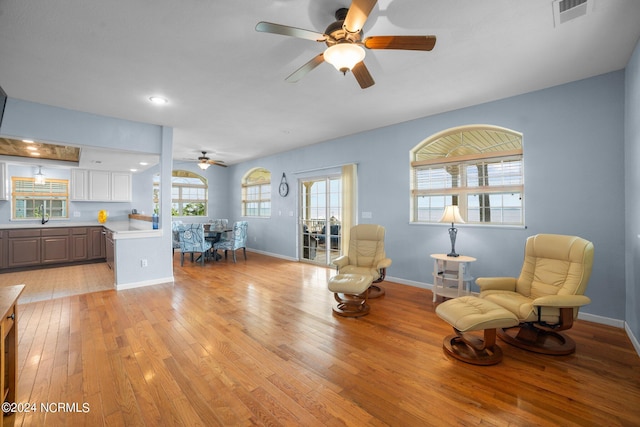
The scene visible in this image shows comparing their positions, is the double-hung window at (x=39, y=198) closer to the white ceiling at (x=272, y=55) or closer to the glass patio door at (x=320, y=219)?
the white ceiling at (x=272, y=55)

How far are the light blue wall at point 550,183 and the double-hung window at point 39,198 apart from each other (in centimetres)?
738

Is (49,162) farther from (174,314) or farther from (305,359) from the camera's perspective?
(305,359)

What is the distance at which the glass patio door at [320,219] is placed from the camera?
19.8 ft

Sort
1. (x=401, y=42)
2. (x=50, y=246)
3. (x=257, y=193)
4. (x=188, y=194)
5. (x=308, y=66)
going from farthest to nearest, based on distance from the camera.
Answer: (x=188, y=194)
(x=257, y=193)
(x=50, y=246)
(x=308, y=66)
(x=401, y=42)

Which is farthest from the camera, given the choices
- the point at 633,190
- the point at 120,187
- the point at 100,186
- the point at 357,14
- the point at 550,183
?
the point at 120,187

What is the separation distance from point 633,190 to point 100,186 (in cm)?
933

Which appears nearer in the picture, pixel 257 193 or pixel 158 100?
pixel 158 100

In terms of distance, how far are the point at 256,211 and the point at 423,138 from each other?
5.37 meters

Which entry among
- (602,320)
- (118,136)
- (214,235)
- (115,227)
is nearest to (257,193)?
(214,235)

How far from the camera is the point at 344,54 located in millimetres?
→ 2006

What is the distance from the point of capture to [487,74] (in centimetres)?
301

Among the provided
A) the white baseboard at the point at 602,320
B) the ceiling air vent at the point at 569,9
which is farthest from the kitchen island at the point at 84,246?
the white baseboard at the point at 602,320

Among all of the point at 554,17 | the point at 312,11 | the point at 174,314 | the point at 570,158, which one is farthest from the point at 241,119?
the point at 570,158

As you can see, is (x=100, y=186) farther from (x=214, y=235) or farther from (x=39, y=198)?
(x=214, y=235)
